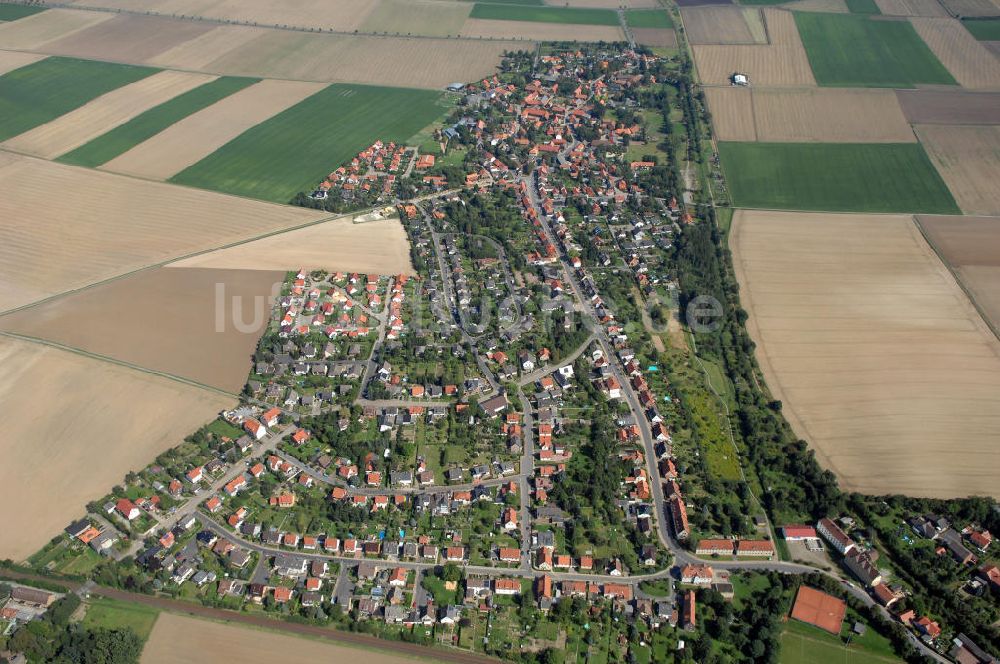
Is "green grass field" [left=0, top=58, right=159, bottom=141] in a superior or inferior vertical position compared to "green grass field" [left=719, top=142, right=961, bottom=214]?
superior

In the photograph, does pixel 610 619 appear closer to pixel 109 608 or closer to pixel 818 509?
pixel 818 509

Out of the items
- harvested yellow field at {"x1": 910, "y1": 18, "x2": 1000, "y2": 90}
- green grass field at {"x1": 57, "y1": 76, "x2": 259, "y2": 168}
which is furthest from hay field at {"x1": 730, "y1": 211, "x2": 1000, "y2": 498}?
green grass field at {"x1": 57, "y1": 76, "x2": 259, "y2": 168}

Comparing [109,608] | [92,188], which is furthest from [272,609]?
[92,188]

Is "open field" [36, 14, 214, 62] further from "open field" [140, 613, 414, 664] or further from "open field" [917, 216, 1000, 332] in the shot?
"open field" [917, 216, 1000, 332]

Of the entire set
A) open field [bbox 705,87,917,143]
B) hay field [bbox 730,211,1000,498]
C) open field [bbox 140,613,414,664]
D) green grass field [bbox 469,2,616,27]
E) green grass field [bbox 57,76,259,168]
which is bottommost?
open field [bbox 140,613,414,664]

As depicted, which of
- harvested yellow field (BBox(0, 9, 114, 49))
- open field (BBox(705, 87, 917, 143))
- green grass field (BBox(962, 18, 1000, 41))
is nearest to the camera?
open field (BBox(705, 87, 917, 143))

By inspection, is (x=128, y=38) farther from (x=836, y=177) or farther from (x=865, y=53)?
(x=865, y=53)

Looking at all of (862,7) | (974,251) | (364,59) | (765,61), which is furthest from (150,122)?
(862,7)

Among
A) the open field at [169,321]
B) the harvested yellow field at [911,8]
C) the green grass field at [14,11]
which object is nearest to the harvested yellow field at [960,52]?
the harvested yellow field at [911,8]
